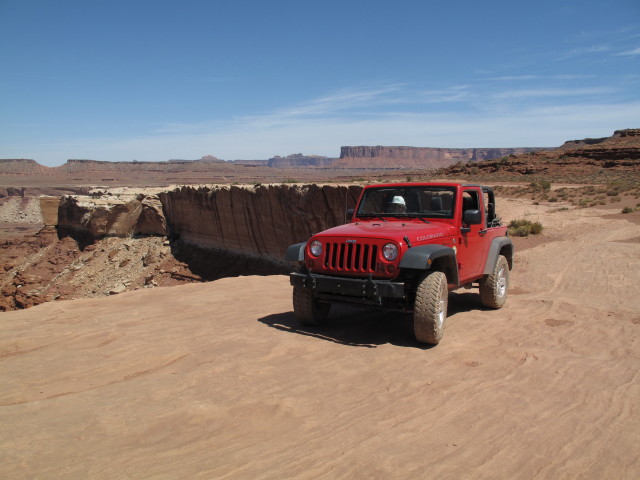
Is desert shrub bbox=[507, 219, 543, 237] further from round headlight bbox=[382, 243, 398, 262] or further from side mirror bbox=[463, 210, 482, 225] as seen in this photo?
round headlight bbox=[382, 243, 398, 262]

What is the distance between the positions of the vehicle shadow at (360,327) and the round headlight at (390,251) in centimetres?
109

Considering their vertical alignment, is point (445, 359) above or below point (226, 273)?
above

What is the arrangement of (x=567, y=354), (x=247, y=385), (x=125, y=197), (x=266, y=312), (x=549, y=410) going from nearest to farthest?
(x=549, y=410) < (x=247, y=385) < (x=567, y=354) < (x=266, y=312) < (x=125, y=197)

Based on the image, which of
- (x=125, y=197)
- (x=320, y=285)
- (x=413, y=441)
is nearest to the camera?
(x=413, y=441)

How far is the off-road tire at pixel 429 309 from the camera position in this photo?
5.69 m

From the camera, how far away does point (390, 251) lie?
5867mm

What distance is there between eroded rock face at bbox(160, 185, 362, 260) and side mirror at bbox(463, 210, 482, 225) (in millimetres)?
8976

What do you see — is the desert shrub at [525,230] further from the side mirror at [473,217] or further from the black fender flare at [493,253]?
the side mirror at [473,217]

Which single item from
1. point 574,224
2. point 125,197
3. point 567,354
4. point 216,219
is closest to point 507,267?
point 567,354

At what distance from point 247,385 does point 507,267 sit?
17.7 feet

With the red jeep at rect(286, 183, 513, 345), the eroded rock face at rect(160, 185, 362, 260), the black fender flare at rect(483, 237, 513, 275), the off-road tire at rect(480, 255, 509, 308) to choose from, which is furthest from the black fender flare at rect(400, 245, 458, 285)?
the eroded rock face at rect(160, 185, 362, 260)

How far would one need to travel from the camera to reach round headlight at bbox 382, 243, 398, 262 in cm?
583

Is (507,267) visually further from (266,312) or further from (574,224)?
(574,224)

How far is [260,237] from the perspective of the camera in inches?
874
